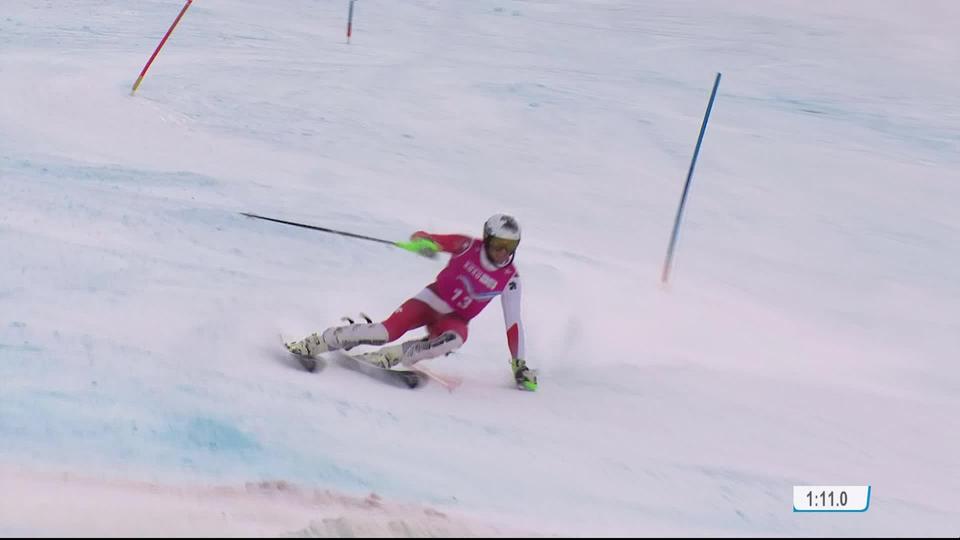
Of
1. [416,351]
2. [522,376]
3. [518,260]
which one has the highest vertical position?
[416,351]

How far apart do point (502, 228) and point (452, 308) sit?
58 cm

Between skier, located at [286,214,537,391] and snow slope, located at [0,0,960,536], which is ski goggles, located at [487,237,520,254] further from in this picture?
snow slope, located at [0,0,960,536]

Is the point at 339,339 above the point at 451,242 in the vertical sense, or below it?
below

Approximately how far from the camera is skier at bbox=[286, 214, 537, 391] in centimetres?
595

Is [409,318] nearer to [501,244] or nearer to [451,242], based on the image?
[451,242]

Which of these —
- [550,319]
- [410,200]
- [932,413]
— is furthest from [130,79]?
[932,413]

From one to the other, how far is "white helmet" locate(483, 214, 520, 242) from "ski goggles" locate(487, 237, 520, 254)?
17 mm

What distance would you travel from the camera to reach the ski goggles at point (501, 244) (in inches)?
232

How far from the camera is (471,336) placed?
24.3ft

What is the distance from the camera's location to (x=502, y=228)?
5879mm

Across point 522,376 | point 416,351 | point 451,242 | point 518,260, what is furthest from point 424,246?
point 518,260

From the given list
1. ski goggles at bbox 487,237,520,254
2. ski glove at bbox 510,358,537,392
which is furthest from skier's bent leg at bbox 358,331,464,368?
ski goggles at bbox 487,237,520,254

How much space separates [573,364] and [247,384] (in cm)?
235

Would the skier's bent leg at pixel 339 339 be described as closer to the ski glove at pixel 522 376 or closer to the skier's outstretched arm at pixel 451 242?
the skier's outstretched arm at pixel 451 242
